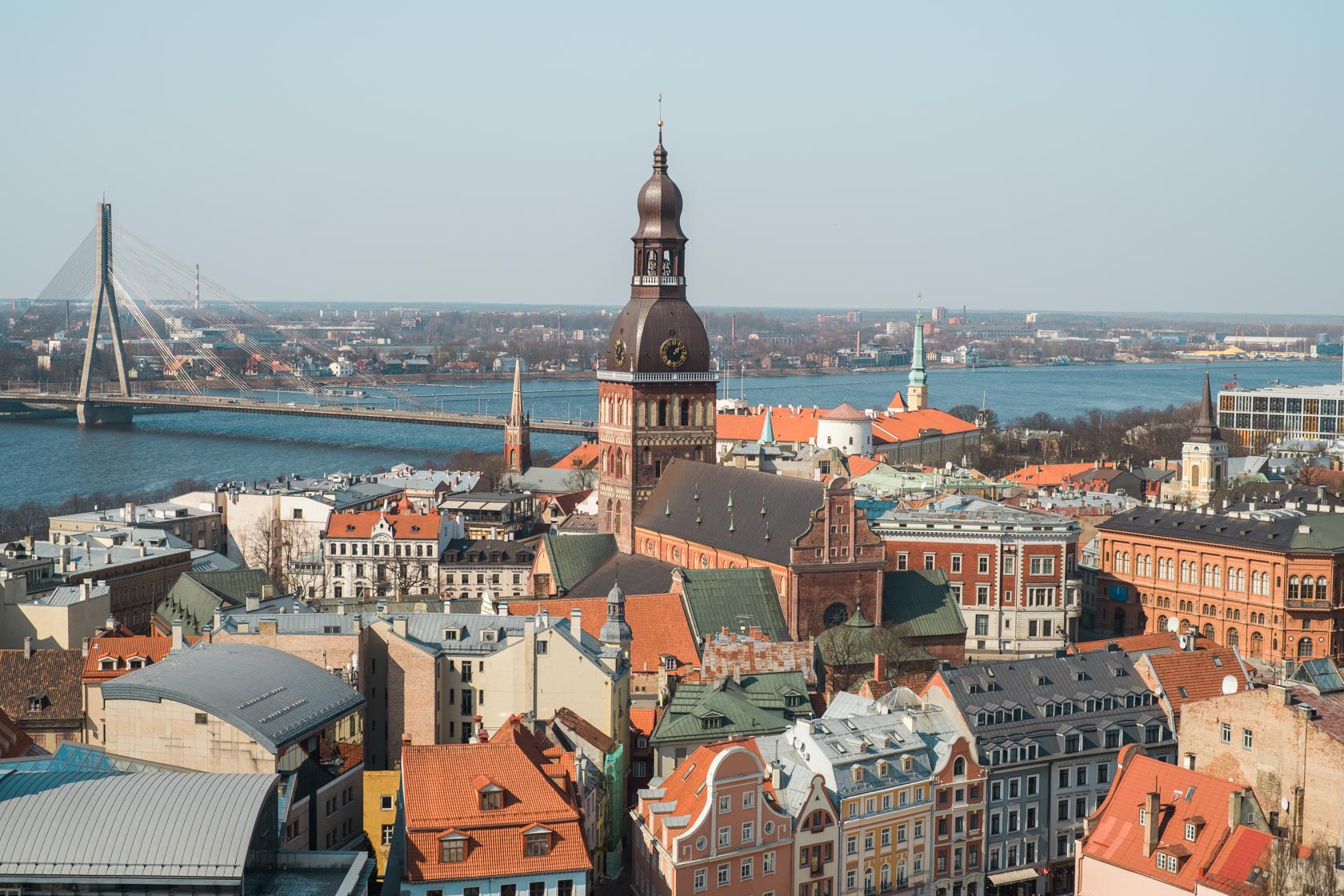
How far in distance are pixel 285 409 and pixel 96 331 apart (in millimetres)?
20463

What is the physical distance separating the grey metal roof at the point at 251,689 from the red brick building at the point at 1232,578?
93.4ft

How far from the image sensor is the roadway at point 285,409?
418 ft

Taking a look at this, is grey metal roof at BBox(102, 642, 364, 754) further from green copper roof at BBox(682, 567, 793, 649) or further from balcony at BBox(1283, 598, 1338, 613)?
balcony at BBox(1283, 598, 1338, 613)

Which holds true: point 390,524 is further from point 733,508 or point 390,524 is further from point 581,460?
point 581,460

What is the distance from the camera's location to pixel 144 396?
140250mm

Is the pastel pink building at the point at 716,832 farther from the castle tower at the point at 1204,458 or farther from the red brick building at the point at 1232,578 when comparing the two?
the castle tower at the point at 1204,458

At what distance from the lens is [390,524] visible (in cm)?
6356

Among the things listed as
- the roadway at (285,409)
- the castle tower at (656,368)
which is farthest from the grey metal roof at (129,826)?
the roadway at (285,409)

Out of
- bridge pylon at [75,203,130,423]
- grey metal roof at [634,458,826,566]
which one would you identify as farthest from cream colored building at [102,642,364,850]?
bridge pylon at [75,203,130,423]

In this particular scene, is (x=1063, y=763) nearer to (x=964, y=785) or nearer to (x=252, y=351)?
(x=964, y=785)

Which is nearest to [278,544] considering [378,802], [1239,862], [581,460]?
[581,460]

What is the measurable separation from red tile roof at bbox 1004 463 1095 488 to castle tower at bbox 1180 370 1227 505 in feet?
25.5

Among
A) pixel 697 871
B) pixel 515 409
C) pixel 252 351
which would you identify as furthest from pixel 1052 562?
pixel 252 351

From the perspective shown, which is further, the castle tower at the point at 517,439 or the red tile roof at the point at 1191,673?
the castle tower at the point at 517,439
